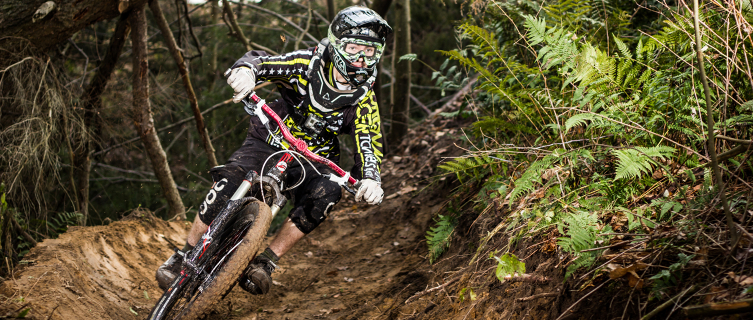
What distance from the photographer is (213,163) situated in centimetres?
697

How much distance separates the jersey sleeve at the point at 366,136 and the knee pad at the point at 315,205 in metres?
0.23

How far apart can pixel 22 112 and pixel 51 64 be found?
2.11 ft

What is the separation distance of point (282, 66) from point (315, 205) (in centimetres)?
114

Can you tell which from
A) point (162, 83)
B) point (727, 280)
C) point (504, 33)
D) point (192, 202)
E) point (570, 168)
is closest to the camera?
point (727, 280)

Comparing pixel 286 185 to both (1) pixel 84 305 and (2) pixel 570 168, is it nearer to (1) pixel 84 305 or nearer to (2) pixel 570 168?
(1) pixel 84 305

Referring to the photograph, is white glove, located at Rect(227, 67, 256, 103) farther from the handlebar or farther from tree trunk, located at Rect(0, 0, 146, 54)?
tree trunk, located at Rect(0, 0, 146, 54)

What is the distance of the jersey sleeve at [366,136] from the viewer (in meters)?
3.71

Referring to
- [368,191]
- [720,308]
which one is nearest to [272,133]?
[368,191]

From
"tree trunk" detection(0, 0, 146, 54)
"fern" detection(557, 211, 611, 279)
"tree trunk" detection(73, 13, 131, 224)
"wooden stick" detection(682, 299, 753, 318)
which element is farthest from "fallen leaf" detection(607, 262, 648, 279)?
"tree trunk" detection(73, 13, 131, 224)

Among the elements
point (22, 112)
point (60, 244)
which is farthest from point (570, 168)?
point (22, 112)

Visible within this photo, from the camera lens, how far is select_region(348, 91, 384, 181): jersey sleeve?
371 centimetres

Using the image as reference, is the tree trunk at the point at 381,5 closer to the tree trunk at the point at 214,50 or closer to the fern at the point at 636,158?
the tree trunk at the point at 214,50

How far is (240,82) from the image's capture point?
3.22 meters

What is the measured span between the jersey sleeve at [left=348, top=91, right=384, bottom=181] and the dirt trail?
3.39 ft
